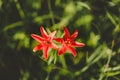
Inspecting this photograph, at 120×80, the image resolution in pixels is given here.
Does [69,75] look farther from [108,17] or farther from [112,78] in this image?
[108,17]

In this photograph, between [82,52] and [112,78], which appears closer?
[112,78]

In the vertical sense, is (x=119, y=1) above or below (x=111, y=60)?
above

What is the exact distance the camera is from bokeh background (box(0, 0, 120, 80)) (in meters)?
1.74

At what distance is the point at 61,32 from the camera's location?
1755 mm

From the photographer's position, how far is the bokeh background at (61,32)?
5.72 ft

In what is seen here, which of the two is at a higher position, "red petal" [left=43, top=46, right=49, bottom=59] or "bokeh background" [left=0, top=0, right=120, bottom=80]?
"bokeh background" [left=0, top=0, right=120, bottom=80]

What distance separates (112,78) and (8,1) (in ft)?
2.27

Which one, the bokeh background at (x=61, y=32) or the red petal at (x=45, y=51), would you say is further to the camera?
the bokeh background at (x=61, y=32)

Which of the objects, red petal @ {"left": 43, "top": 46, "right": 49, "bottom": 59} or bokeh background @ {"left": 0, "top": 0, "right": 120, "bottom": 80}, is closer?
red petal @ {"left": 43, "top": 46, "right": 49, "bottom": 59}

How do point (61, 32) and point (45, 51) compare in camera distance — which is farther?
point (61, 32)

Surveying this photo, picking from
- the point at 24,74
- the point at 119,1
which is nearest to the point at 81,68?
the point at 24,74

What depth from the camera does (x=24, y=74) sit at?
1.76 meters

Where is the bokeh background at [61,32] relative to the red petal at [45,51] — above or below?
above

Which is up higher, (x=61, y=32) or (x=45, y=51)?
(x=61, y=32)
